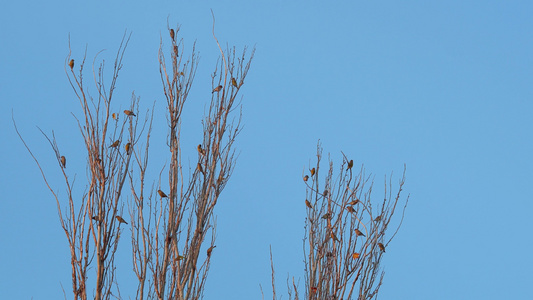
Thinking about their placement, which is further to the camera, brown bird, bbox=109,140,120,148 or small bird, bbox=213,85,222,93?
small bird, bbox=213,85,222,93

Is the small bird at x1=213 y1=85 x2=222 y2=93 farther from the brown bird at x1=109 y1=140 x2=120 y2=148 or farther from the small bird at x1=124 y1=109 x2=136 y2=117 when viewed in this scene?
the brown bird at x1=109 y1=140 x2=120 y2=148

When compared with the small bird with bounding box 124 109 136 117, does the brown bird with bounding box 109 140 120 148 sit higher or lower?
lower

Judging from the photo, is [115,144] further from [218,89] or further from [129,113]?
[218,89]

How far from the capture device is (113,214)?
440cm

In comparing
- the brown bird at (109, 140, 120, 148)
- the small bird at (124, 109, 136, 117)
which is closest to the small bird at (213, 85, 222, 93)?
the small bird at (124, 109, 136, 117)

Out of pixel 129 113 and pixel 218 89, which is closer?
pixel 129 113

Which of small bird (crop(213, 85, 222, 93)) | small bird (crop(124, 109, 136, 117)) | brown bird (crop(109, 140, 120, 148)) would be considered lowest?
brown bird (crop(109, 140, 120, 148))

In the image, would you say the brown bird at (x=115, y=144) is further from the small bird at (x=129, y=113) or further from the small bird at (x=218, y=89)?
the small bird at (x=218, y=89)

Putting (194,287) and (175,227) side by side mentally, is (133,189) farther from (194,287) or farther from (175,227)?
(194,287)

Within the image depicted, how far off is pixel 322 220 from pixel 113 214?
1325 millimetres

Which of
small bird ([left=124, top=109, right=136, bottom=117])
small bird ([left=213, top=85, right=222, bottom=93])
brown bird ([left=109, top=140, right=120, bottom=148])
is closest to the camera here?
brown bird ([left=109, top=140, right=120, bottom=148])

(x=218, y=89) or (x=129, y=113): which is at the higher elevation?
(x=218, y=89)

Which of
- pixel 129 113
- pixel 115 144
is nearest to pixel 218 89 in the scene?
pixel 129 113

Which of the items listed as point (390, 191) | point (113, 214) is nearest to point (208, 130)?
point (113, 214)
